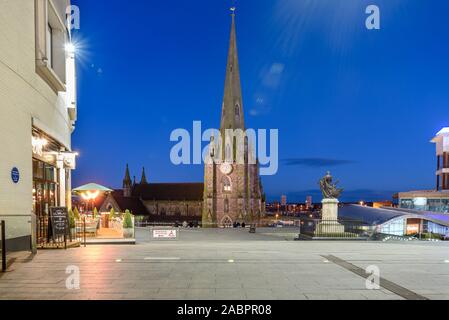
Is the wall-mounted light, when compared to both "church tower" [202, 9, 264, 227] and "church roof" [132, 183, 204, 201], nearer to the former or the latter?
"church tower" [202, 9, 264, 227]

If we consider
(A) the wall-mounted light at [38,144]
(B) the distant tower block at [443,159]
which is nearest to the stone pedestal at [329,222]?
(A) the wall-mounted light at [38,144]

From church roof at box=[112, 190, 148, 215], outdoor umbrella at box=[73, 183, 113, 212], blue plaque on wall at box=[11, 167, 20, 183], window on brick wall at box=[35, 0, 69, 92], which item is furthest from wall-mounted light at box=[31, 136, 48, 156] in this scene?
church roof at box=[112, 190, 148, 215]

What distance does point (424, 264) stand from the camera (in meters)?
9.91

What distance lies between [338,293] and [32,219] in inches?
350

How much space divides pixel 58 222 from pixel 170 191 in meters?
100

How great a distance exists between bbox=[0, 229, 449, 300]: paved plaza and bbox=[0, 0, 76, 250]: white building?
85.9 inches

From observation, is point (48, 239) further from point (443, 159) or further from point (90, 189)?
point (443, 159)

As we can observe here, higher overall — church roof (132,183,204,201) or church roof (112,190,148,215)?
church roof (132,183,204,201)

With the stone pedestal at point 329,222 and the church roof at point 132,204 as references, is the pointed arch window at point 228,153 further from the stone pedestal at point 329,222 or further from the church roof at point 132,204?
the stone pedestal at point 329,222

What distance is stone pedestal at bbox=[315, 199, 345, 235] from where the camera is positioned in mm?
21812

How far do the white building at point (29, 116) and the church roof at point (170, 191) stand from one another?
90.8m
